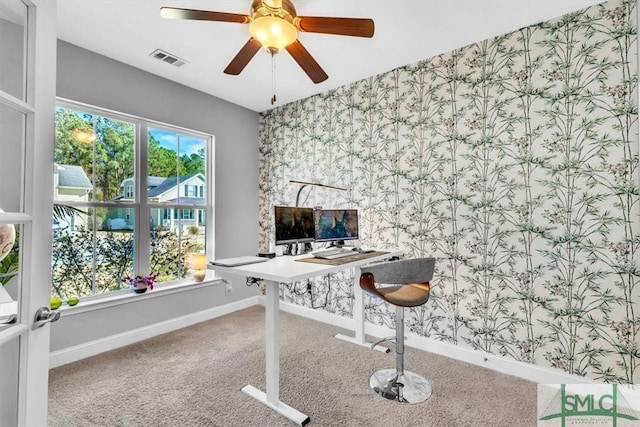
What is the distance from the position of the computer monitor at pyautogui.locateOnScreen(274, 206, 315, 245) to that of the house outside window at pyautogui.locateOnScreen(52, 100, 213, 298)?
1404mm

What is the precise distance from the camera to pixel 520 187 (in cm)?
225

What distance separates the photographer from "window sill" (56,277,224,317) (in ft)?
8.03

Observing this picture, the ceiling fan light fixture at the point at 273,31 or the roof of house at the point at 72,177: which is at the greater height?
the ceiling fan light fixture at the point at 273,31

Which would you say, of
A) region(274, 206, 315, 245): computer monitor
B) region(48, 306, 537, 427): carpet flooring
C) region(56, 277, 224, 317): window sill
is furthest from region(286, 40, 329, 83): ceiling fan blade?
region(56, 277, 224, 317): window sill

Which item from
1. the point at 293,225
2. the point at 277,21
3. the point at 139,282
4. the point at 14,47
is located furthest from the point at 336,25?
the point at 139,282

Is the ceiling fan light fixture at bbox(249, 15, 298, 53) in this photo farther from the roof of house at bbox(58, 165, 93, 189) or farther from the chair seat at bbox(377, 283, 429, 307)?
the roof of house at bbox(58, 165, 93, 189)

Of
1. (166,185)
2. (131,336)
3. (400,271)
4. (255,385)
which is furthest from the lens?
(166,185)

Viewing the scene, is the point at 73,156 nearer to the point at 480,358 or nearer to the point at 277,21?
the point at 277,21

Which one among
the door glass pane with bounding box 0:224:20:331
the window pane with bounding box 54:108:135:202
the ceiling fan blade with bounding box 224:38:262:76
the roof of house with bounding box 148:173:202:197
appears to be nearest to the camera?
the door glass pane with bounding box 0:224:20:331

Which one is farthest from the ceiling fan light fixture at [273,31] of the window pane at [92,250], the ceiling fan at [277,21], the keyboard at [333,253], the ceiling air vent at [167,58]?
the window pane at [92,250]

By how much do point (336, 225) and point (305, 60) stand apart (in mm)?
1432

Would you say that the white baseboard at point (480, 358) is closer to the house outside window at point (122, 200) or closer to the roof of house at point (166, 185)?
the house outside window at point (122, 200)

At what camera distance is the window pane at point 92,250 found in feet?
8.13

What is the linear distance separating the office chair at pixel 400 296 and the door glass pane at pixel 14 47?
1750mm
